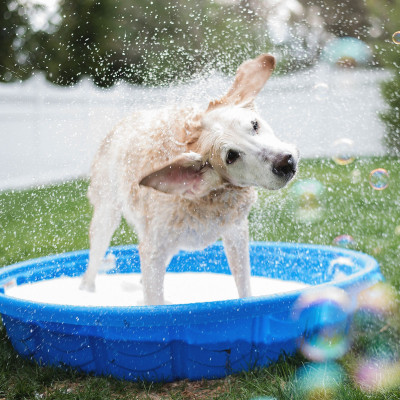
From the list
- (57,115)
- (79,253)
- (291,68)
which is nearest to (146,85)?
(57,115)

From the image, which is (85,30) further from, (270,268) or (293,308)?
(293,308)

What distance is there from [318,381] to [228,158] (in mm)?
1071

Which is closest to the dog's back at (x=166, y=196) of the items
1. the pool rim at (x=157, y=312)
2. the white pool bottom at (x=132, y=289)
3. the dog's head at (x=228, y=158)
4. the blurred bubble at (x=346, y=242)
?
the dog's head at (x=228, y=158)

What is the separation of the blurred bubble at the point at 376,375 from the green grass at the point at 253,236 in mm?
Answer: 51

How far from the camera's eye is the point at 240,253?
311cm

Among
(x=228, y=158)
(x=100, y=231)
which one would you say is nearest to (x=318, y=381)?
(x=228, y=158)

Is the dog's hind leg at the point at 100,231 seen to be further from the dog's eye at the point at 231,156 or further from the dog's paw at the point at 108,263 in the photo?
the dog's eye at the point at 231,156

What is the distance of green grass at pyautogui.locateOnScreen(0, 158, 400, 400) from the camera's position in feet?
8.02

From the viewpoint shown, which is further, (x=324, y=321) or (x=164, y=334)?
(x=324, y=321)

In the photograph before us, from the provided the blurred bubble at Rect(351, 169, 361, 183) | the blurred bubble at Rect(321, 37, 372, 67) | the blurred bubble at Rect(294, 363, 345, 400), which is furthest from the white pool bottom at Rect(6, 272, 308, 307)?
the blurred bubble at Rect(321, 37, 372, 67)

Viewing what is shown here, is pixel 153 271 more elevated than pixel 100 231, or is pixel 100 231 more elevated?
pixel 153 271

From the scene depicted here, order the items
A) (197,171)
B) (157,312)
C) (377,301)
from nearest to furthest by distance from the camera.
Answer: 1. (157,312)
2. (197,171)
3. (377,301)

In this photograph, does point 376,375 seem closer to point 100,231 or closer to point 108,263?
point 100,231

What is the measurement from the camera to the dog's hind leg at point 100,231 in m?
3.63
